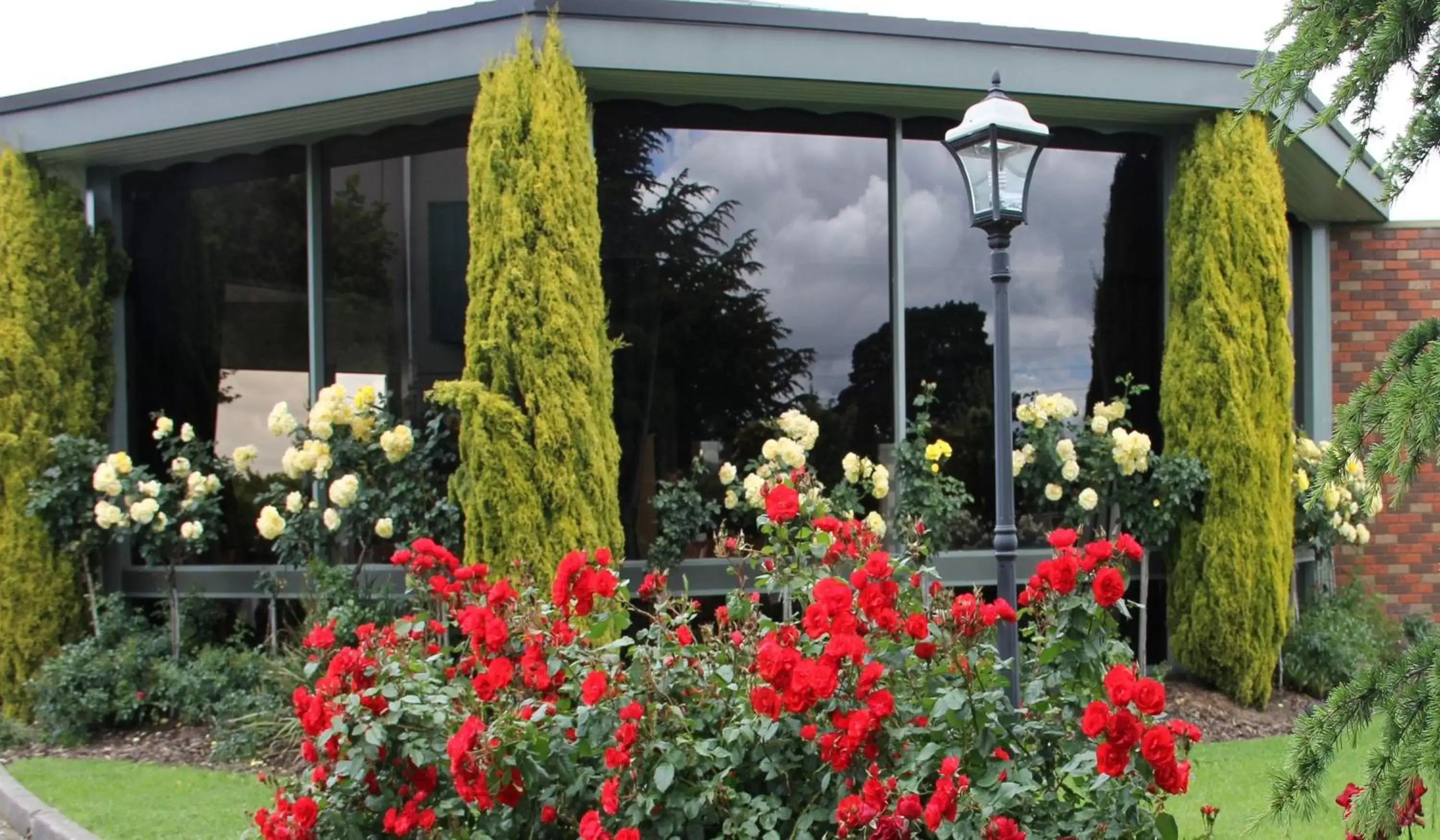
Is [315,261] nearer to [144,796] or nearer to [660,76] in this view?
[660,76]

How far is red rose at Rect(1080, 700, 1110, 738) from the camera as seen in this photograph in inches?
97.5

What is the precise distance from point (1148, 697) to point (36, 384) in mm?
7766

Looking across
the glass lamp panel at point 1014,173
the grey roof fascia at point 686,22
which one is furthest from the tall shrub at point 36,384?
the glass lamp panel at point 1014,173

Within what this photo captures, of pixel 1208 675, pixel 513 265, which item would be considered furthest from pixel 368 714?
pixel 1208 675

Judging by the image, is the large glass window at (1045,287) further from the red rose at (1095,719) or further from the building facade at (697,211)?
the red rose at (1095,719)

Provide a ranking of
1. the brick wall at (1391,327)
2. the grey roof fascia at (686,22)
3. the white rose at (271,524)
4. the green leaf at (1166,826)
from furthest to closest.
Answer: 1. the brick wall at (1391,327)
2. the white rose at (271,524)
3. the grey roof fascia at (686,22)
4. the green leaf at (1166,826)

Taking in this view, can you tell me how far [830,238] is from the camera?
7.29 meters

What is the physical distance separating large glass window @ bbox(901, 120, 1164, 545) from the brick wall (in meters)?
2.85

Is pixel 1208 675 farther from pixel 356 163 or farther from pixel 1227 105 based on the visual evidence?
pixel 356 163

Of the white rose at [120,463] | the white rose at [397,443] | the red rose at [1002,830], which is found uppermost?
the white rose at [397,443]

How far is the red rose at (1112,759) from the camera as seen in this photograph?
97.6 inches

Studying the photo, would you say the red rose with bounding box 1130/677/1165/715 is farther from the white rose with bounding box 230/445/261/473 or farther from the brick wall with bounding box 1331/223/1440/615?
the brick wall with bounding box 1331/223/1440/615

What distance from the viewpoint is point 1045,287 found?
7723 millimetres

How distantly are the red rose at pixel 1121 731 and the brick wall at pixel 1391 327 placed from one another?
26.9 feet
